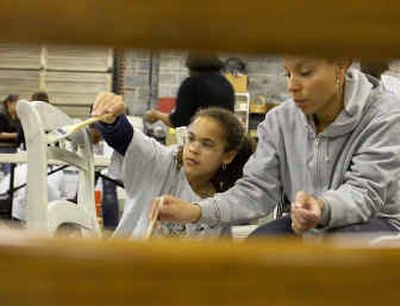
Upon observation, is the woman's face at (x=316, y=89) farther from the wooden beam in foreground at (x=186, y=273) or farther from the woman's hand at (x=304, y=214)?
the wooden beam in foreground at (x=186, y=273)

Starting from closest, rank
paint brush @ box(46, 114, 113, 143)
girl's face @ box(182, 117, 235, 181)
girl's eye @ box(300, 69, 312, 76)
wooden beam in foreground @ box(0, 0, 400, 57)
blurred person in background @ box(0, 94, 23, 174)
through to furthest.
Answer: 1. wooden beam in foreground @ box(0, 0, 400, 57)
2. girl's eye @ box(300, 69, 312, 76)
3. paint brush @ box(46, 114, 113, 143)
4. girl's face @ box(182, 117, 235, 181)
5. blurred person in background @ box(0, 94, 23, 174)

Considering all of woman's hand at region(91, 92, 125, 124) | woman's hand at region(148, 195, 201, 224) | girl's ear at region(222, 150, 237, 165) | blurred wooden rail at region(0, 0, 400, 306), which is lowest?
woman's hand at region(148, 195, 201, 224)

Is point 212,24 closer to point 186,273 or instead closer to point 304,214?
point 186,273

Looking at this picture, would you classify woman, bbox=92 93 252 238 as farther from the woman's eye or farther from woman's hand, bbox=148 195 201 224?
the woman's eye

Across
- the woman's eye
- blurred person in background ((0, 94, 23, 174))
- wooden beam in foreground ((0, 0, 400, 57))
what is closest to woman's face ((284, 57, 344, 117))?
the woman's eye

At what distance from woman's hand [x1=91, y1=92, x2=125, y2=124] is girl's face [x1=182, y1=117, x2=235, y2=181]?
8.1 inches

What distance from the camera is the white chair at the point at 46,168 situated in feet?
4.25

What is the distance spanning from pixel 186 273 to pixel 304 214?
2.54ft

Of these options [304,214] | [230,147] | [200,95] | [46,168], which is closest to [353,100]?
[304,214]

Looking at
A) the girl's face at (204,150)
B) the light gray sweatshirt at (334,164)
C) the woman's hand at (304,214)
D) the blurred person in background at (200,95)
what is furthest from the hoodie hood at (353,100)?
the blurred person in background at (200,95)

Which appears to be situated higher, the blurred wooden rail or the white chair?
the blurred wooden rail

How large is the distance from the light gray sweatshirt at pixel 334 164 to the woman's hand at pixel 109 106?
0.34m

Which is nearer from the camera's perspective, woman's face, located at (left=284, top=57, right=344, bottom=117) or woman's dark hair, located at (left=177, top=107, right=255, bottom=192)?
woman's face, located at (left=284, top=57, right=344, bottom=117)

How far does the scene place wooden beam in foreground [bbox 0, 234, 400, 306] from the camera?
0.87 feet
